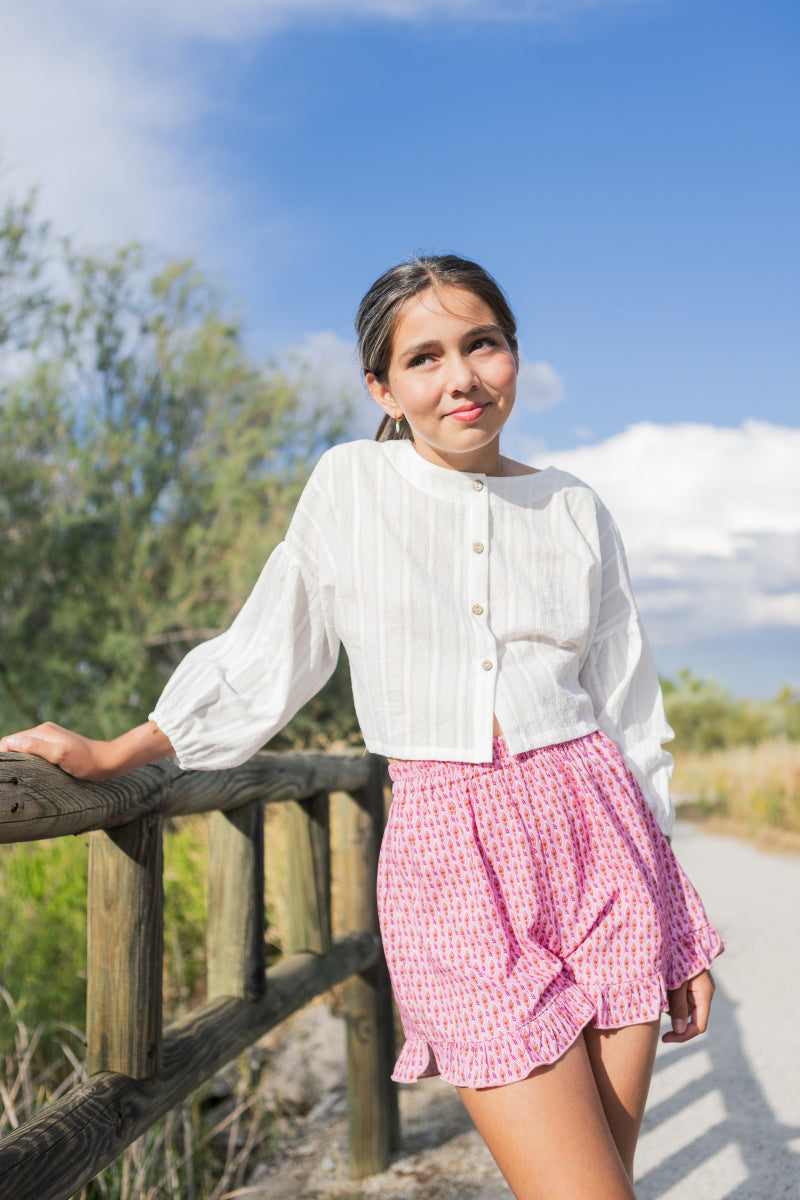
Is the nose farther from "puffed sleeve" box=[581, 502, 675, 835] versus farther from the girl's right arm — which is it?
the girl's right arm

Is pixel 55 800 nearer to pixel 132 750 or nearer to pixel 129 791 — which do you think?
pixel 132 750

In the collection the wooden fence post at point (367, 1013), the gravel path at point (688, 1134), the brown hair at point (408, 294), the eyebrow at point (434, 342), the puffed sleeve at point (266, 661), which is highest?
the brown hair at point (408, 294)

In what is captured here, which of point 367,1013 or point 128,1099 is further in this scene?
point 367,1013

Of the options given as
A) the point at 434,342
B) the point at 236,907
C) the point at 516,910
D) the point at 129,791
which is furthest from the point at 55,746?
the point at 236,907

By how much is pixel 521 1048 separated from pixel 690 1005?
0.42m

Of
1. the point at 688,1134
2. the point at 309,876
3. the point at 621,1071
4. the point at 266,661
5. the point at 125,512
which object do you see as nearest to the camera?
the point at 621,1071

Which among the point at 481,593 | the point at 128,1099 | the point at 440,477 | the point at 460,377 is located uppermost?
the point at 460,377

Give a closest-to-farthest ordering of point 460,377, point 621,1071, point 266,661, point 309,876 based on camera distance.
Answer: point 621,1071 → point 460,377 → point 266,661 → point 309,876

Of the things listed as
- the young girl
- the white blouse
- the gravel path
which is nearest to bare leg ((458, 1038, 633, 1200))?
the young girl

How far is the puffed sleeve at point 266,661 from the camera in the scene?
5.22 ft

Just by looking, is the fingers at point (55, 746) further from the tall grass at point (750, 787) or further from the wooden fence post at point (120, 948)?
the tall grass at point (750, 787)

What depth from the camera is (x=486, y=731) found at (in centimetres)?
149

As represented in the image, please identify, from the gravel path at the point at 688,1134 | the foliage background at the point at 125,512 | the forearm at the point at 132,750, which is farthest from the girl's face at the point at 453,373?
the foliage background at the point at 125,512

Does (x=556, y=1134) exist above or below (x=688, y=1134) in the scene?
above
